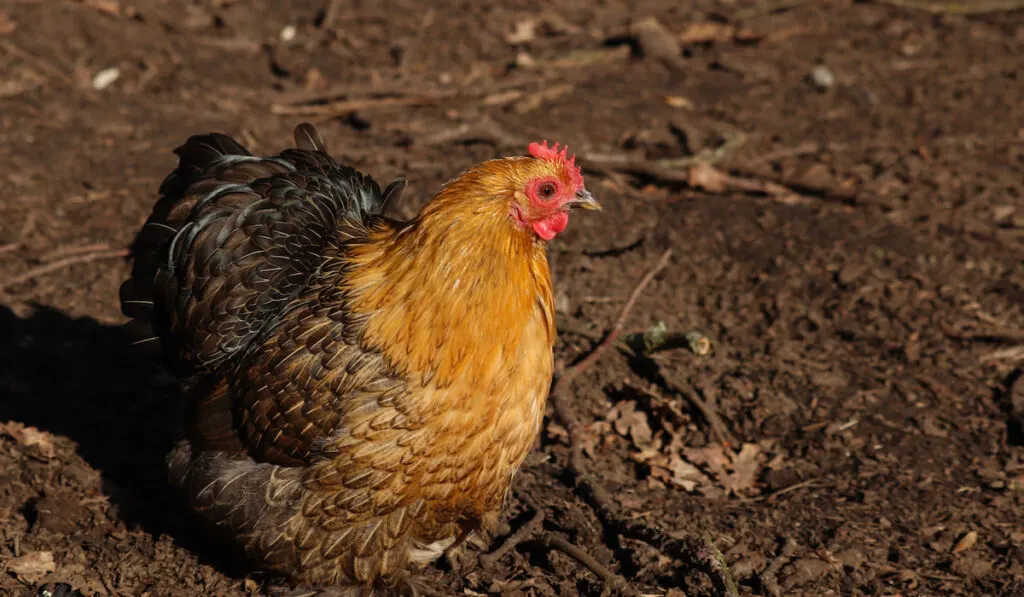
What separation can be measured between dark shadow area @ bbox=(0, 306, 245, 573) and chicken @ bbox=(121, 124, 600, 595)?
45 centimetres

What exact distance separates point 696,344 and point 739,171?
2.47 m

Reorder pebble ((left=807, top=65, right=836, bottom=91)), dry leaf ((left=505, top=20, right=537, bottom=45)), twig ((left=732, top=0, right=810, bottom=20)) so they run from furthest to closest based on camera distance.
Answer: twig ((left=732, top=0, right=810, bottom=20)) < dry leaf ((left=505, top=20, right=537, bottom=45)) < pebble ((left=807, top=65, right=836, bottom=91))

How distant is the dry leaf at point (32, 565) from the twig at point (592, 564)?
2.16 meters

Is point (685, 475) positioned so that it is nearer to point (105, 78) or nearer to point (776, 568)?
point (776, 568)

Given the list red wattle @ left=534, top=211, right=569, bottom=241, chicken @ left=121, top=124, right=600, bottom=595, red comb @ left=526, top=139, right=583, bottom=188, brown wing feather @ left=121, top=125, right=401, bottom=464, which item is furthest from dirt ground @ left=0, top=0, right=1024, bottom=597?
red comb @ left=526, top=139, right=583, bottom=188

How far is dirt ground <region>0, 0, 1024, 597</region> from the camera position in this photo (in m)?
4.47

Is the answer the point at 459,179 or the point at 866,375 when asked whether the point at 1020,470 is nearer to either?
the point at 866,375

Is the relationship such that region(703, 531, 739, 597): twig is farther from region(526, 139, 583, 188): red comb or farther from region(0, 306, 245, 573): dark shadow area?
region(0, 306, 245, 573): dark shadow area

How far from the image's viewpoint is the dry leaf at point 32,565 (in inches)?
163

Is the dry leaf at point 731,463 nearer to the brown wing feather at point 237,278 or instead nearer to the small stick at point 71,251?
the brown wing feather at point 237,278

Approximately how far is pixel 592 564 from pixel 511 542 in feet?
1.35

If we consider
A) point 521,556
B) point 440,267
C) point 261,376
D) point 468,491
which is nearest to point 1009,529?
point 521,556

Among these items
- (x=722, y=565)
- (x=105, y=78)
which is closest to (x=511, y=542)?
(x=722, y=565)

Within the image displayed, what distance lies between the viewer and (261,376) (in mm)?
3945
